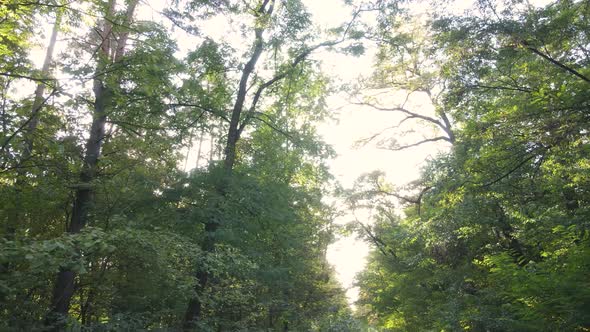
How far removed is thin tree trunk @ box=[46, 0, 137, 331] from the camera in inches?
309

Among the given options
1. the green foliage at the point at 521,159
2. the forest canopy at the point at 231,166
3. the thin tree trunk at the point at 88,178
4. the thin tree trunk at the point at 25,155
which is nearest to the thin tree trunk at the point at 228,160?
the forest canopy at the point at 231,166

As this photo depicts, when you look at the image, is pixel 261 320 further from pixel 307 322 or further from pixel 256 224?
pixel 256 224

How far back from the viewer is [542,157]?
7.24m

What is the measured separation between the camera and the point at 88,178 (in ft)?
28.8

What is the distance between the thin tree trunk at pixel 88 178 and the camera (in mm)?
7855

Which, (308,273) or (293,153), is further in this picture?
(308,273)

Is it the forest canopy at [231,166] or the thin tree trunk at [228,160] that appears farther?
the thin tree trunk at [228,160]

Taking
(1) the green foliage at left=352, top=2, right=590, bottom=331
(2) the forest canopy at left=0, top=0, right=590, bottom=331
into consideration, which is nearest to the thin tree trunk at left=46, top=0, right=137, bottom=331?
(2) the forest canopy at left=0, top=0, right=590, bottom=331

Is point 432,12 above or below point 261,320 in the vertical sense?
above

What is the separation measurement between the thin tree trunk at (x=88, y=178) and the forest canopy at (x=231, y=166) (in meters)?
0.05

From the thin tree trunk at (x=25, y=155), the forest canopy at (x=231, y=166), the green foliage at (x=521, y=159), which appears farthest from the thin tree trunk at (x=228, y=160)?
the green foliage at (x=521, y=159)

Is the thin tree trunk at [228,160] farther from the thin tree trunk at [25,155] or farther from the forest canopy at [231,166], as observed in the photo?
the thin tree trunk at [25,155]

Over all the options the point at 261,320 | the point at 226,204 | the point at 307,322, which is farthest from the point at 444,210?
the point at 261,320

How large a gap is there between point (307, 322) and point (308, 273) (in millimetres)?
3537
